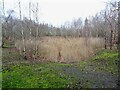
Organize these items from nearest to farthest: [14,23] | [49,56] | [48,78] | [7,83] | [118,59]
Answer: [7,83], [48,78], [118,59], [49,56], [14,23]

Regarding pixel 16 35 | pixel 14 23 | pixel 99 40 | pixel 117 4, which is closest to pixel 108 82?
pixel 117 4

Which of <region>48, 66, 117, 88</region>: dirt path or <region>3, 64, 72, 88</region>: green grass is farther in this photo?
<region>48, 66, 117, 88</region>: dirt path

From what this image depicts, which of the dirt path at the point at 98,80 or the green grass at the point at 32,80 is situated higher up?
the green grass at the point at 32,80

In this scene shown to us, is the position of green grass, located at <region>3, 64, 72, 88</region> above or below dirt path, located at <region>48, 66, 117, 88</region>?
above

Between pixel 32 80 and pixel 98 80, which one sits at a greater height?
pixel 32 80

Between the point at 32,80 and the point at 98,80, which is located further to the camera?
the point at 98,80

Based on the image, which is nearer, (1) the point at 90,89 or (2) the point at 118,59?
(1) the point at 90,89

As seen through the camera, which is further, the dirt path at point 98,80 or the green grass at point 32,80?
the dirt path at point 98,80

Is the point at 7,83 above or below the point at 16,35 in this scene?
below

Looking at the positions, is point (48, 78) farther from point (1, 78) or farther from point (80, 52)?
point (80, 52)

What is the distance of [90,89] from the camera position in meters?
10.0

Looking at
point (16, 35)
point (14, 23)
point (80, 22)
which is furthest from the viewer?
point (80, 22)

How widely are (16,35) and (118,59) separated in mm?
23838

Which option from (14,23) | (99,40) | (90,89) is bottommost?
(90,89)
